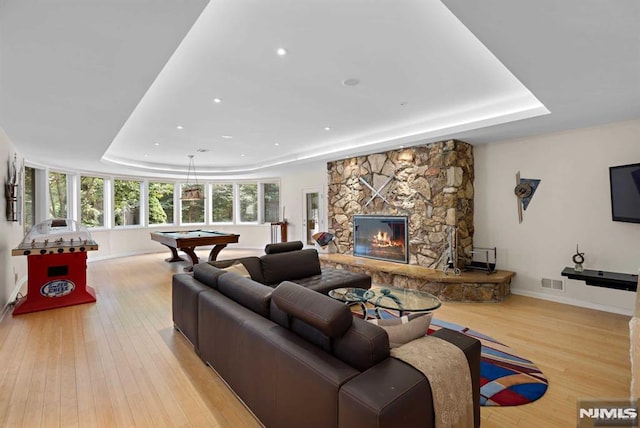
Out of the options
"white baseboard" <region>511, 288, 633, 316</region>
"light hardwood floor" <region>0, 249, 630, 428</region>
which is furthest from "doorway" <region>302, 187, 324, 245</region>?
"white baseboard" <region>511, 288, 633, 316</region>

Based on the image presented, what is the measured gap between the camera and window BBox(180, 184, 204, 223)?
10.2m

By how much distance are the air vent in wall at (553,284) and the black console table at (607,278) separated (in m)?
0.50

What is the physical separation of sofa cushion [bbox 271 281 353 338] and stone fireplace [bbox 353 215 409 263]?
4.15 metres

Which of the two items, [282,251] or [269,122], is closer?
[282,251]

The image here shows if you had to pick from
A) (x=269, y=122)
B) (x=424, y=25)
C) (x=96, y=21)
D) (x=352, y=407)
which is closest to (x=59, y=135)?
(x=269, y=122)

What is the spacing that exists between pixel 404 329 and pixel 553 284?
407cm

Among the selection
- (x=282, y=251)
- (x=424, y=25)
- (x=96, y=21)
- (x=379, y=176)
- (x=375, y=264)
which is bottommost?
(x=375, y=264)

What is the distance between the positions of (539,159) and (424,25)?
3.46 meters

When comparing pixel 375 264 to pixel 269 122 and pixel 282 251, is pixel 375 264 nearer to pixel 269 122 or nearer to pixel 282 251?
pixel 282 251

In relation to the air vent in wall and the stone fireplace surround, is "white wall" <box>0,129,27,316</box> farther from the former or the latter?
the air vent in wall

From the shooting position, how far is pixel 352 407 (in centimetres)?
125

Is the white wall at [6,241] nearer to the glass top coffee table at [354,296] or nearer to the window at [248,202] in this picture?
the glass top coffee table at [354,296]

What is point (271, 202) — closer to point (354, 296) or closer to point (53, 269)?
point (53, 269)

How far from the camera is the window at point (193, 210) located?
1021 cm
